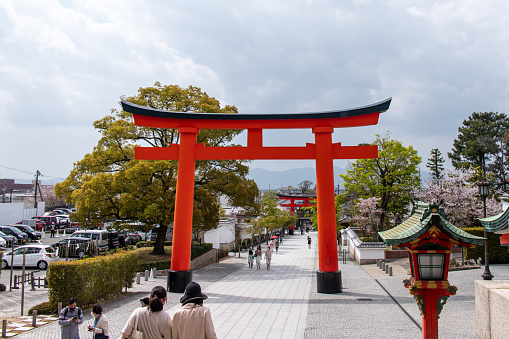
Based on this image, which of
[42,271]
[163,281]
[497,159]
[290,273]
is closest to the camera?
[163,281]

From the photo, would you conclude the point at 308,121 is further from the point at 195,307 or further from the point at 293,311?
the point at 195,307

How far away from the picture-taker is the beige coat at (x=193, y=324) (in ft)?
14.7

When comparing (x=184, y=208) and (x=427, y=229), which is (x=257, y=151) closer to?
(x=184, y=208)

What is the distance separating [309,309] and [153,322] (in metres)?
8.12

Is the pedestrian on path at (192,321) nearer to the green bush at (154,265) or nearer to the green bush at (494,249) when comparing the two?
the green bush at (154,265)

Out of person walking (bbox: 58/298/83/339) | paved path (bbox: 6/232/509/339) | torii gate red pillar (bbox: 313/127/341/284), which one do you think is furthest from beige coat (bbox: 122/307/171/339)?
torii gate red pillar (bbox: 313/127/341/284)

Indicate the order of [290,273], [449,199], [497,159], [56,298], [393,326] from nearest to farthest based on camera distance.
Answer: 1. [393,326]
2. [56,298]
3. [290,273]
4. [449,199]
5. [497,159]

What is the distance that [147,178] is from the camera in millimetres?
20984

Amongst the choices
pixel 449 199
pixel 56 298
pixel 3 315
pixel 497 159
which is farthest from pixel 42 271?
pixel 497 159

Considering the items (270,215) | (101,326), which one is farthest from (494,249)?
(270,215)

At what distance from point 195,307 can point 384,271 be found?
64.1ft

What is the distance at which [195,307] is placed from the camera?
456cm

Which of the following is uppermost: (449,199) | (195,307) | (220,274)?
(449,199)

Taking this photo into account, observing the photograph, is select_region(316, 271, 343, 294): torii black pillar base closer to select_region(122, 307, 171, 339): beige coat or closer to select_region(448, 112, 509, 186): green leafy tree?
select_region(122, 307, 171, 339): beige coat
